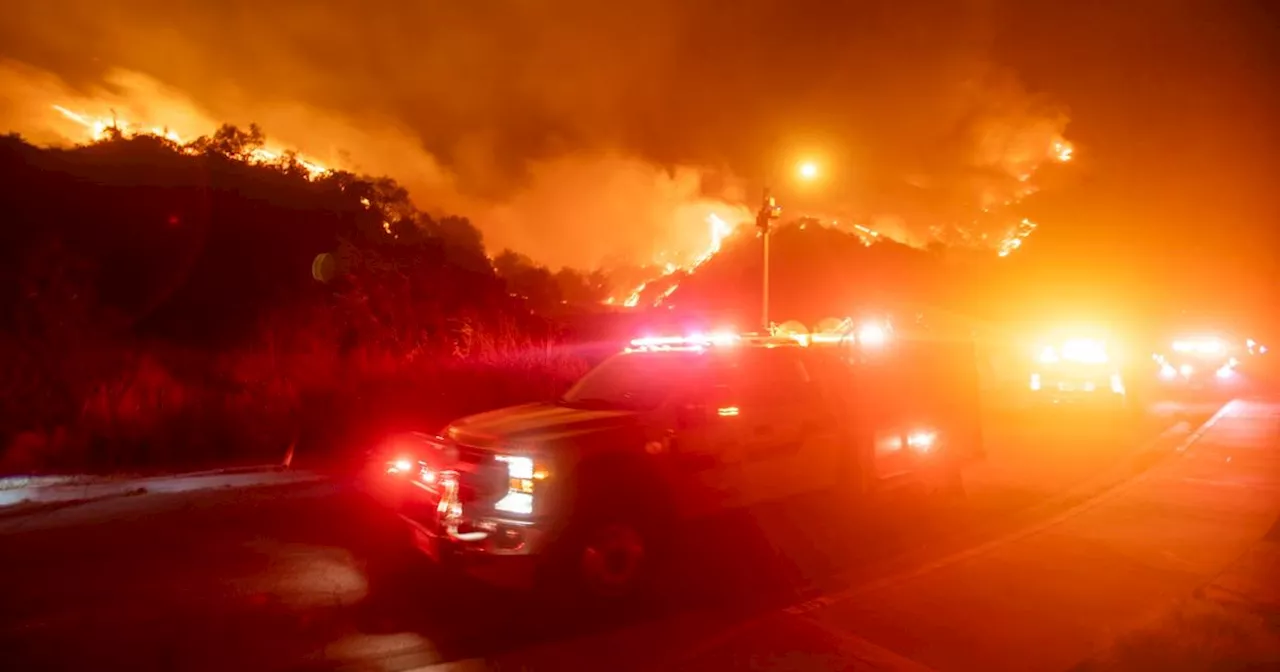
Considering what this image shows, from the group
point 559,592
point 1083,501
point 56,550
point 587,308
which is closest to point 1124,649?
point 559,592

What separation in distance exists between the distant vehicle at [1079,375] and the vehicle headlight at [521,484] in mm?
15173

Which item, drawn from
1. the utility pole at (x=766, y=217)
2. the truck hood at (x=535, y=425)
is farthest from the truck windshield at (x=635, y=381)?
the utility pole at (x=766, y=217)

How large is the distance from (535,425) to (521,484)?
0.55 m

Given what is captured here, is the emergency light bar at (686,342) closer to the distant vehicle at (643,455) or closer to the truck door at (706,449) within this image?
the distant vehicle at (643,455)

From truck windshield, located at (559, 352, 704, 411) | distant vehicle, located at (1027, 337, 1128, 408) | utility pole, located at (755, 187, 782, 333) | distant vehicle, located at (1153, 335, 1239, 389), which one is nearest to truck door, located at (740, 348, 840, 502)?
truck windshield, located at (559, 352, 704, 411)

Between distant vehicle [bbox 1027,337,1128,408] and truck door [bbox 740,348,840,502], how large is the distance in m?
12.3

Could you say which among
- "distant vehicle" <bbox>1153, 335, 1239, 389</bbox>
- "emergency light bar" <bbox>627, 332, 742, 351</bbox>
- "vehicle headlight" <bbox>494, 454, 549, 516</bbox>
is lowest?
"vehicle headlight" <bbox>494, 454, 549, 516</bbox>

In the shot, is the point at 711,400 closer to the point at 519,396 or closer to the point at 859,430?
the point at 859,430

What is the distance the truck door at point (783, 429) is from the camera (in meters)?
6.63

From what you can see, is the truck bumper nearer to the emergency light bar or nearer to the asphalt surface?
the asphalt surface

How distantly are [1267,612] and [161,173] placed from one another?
67.2 feet

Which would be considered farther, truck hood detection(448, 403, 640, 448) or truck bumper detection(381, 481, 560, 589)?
truck hood detection(448, 403, 640, 448)

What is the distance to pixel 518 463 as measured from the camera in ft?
17.9

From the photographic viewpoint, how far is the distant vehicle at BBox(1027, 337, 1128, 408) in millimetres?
17203
